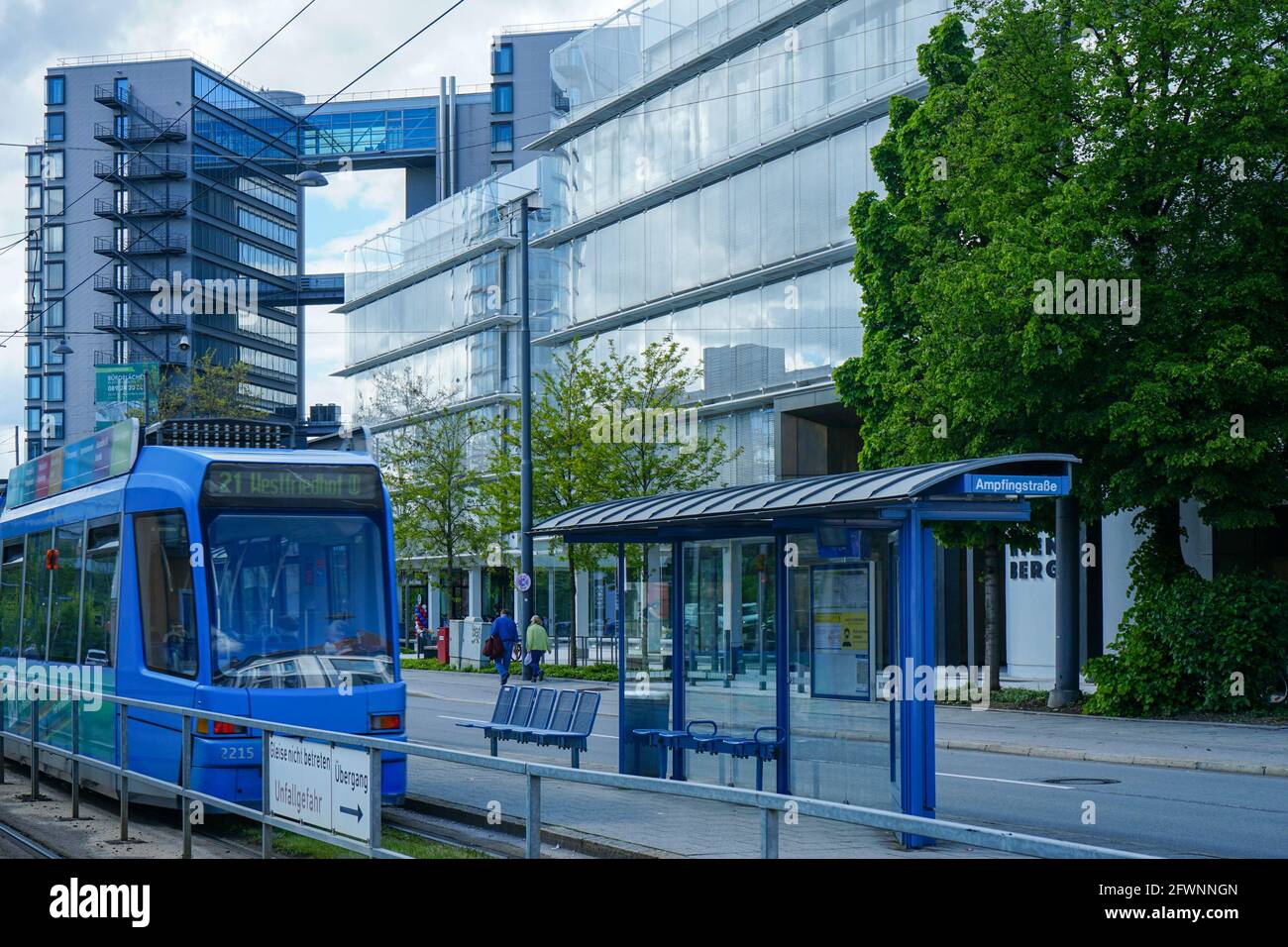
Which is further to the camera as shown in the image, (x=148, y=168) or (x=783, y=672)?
(x=148, y=168)

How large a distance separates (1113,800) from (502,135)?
3194 inches

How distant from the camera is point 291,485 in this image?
13.1 meters

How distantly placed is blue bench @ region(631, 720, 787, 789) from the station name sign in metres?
3.02

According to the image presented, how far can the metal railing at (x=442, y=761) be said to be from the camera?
171 inches

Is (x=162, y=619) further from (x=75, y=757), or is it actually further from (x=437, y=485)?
(x=437, y=485)

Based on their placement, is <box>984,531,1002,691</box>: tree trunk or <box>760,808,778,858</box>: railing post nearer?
<box>760,808,778,858</box>: railing post

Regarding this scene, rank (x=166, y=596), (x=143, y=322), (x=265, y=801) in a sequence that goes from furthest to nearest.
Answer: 1. (x=143, y=322)
2. (x=166, y=596)
3. (x=265, y=801)

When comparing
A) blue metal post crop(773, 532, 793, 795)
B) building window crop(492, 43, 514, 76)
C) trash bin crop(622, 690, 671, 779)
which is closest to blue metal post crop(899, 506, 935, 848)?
blue metal post crop(773, 532, 793, 795)

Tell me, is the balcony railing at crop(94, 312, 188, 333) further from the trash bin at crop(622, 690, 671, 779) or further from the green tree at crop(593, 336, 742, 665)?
the trash bin at crop(622, 690, 671, 779)

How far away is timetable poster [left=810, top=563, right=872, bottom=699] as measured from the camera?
11938mm

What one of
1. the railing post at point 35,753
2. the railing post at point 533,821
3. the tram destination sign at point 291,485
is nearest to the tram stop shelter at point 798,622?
the tram destination sign at point 291,485

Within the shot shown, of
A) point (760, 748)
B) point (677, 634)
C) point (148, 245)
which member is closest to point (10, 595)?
point (677, 634)

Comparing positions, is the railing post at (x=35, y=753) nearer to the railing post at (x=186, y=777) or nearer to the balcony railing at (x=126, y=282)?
the railing post at (x=186, y=777)
